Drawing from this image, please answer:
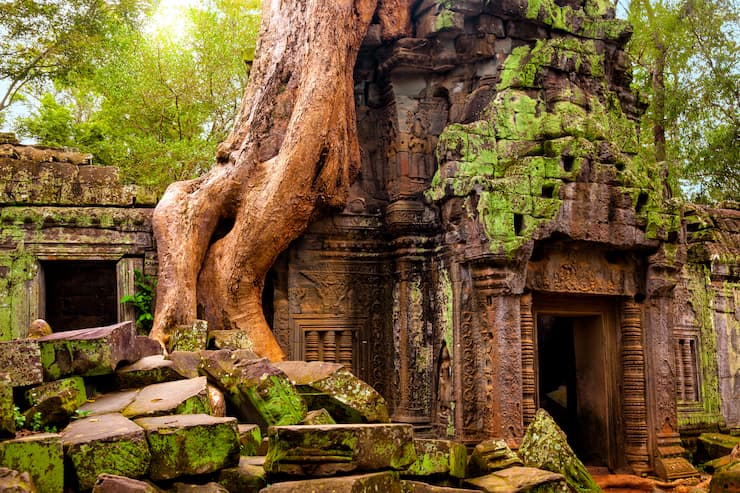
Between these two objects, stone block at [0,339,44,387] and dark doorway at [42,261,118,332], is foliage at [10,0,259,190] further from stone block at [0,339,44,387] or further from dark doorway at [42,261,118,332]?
stone block at [0,339,44,387]

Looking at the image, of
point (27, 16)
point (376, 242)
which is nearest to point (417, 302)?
point (376, 242)

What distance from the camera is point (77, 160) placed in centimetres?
809

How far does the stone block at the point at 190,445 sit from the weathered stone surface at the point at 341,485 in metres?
0.30

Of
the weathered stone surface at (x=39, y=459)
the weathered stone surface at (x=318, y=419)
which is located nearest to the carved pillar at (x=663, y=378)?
the weathered stone surface at (x=318, y=419)

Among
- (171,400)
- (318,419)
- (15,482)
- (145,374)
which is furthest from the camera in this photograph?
(145,374)

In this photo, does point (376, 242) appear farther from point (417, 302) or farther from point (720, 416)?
point (720, 416)

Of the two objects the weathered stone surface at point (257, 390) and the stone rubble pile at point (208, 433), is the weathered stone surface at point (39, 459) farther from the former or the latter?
the weathered stone surface at point (257, 390)

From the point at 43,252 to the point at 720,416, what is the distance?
8.45 meters

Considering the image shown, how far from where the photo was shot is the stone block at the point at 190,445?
372cm

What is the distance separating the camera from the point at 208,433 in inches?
152

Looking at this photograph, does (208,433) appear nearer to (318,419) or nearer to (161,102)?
(318,419)

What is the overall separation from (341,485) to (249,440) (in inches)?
42.4

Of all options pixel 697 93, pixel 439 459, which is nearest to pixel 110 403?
pixel 439 459

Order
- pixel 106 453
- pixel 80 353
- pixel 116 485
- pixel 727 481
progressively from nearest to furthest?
pixel 116 485 → pixel 106 453 → pixel 80 353 → pixel 727 481
